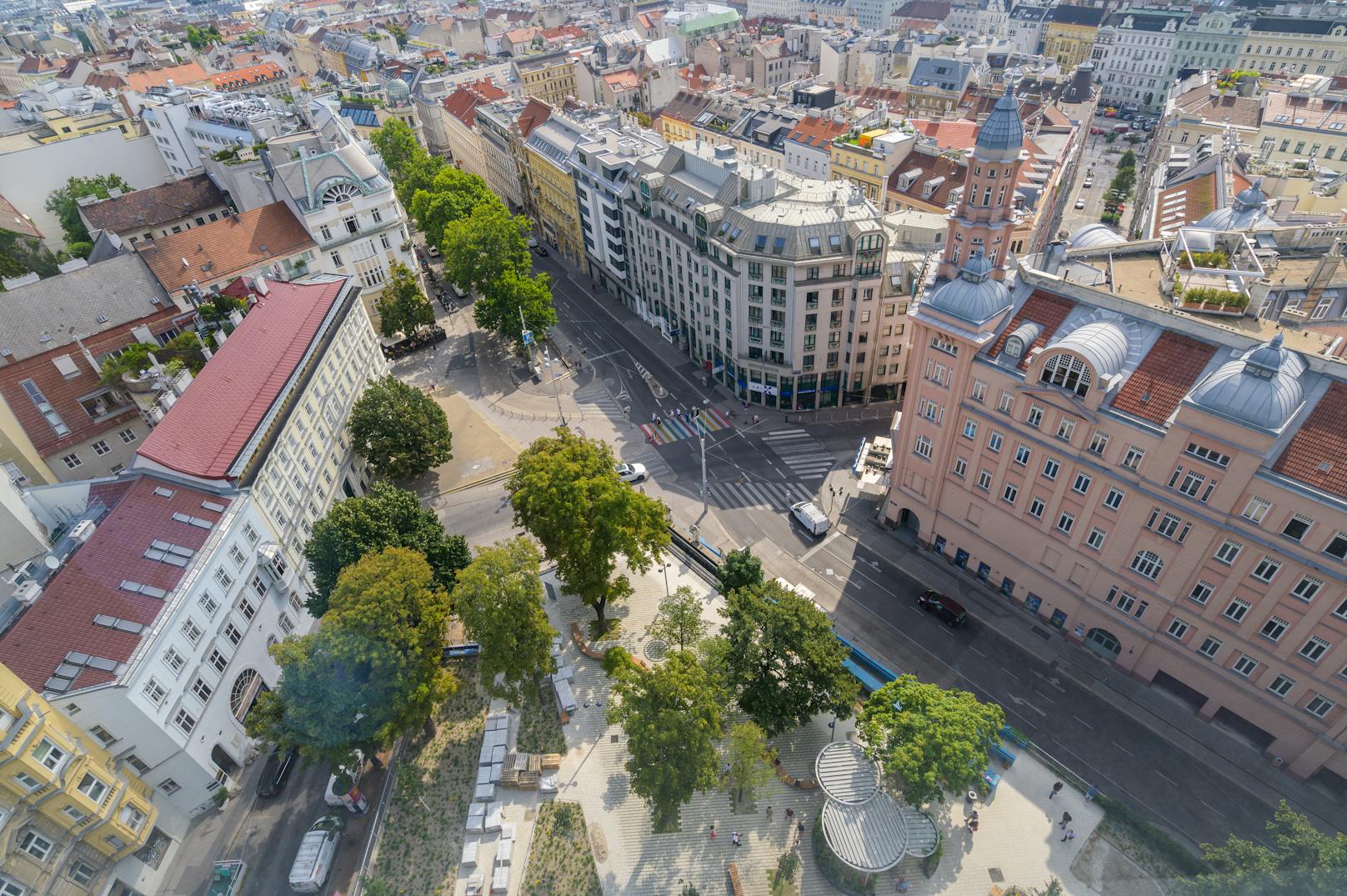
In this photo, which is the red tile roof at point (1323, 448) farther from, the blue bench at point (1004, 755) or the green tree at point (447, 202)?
the green tree at point (447, 202)

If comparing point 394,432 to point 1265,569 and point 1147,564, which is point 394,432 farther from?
point 1265,569

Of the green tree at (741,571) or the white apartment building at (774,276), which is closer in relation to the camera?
the green tree at (741,571)

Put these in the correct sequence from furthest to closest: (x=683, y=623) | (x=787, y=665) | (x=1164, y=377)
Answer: (x=683, y=623), (x=787, y=665), (x=1164, y=377)

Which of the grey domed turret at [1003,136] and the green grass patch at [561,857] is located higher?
the grey domed turret at [1003,136]

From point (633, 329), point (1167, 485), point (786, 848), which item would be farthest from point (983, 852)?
point (633, 329)

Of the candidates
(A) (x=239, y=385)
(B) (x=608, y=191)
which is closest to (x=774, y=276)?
(B) (x=608, y=191)

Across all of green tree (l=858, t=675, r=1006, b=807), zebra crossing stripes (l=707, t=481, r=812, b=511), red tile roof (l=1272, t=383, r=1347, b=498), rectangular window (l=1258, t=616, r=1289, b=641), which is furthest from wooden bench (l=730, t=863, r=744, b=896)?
red tile roof (l=1272, t=383, r=1347, b=498)

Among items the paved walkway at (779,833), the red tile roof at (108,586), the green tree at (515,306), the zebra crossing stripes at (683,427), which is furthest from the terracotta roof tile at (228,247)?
the paved walkway at (779,833)
